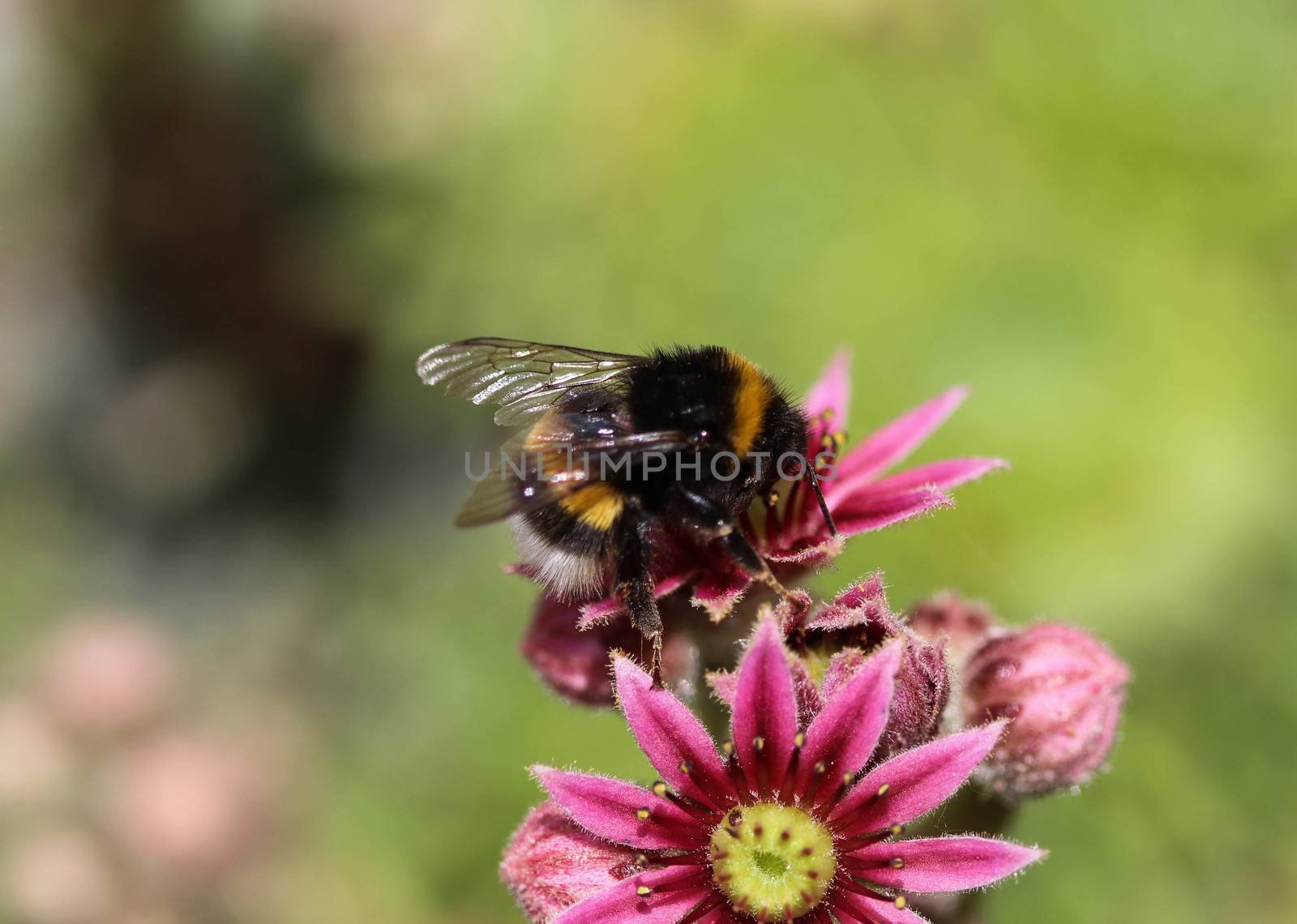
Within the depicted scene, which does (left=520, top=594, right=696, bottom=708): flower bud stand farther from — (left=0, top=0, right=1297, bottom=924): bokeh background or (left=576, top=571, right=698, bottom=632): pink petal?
(left=0, top=0, right=1297, bottom=924): bokeh background

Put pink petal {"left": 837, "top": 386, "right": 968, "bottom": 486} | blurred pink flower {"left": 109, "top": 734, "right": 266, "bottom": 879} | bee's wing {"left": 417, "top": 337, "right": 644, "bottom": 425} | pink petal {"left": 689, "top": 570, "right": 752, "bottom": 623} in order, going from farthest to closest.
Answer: blurred pink flower {"left": 109, "top": 734, "right": 266, "bottom": 879}
pink petal {"left": 837, "top": 386, "right": 968, "bottom": 486}
bee's wing {"left": 417, "top": 337, "right": 644, "bottom": 425}
pink petal {"left": 689, "top": 570, "right": 752, "bottom": 623}

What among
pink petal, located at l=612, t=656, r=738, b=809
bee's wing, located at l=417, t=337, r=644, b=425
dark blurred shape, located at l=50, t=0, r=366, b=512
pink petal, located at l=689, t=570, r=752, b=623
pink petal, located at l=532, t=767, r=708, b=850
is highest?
dark blurred shape, located at l=50, t=0, r=366, b=512

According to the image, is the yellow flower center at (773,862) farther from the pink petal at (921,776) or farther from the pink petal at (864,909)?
the pink petal at (921,776)

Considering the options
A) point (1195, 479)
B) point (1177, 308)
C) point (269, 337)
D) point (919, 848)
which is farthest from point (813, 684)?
point (269, 337)

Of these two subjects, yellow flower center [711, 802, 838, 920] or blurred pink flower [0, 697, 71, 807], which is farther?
blurred pink flower [0, 697, 71, 807]

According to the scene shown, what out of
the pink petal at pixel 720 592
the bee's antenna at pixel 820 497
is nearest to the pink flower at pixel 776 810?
the pink petal at pixel 720 592

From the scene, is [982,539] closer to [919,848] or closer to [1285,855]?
[1285,855]

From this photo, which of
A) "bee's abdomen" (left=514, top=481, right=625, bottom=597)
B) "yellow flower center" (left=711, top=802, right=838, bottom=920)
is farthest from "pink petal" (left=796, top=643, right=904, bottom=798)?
"bee's abdomen" (left=514, top=481, right=625, bottom=597)
